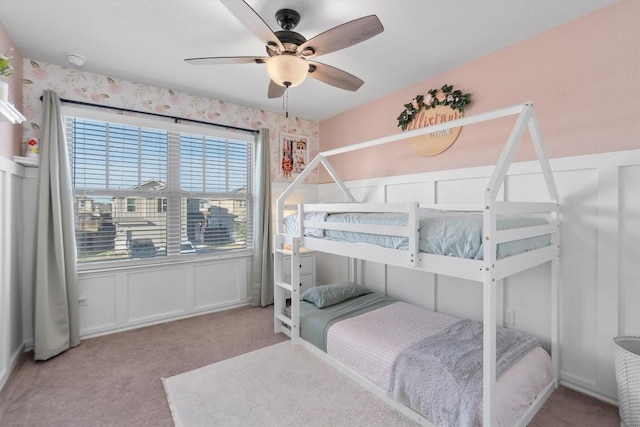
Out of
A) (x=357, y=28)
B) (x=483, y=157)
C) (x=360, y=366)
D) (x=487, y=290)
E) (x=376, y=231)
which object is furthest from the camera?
(x=483, y=157)

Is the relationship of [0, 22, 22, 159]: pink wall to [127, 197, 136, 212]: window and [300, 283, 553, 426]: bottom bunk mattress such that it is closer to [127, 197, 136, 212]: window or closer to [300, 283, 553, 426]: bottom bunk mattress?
[127, 197, 136, 212]: window

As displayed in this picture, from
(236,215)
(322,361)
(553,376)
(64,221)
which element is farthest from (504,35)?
(64,221)

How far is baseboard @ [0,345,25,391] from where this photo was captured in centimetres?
203

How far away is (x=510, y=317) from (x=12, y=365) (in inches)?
148

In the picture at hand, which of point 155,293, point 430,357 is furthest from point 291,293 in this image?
point 155,293

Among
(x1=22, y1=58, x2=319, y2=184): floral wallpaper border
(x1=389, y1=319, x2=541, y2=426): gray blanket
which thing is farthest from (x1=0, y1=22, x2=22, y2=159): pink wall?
(x1=389, y1=319, x2=541, y2=426): gray blanket

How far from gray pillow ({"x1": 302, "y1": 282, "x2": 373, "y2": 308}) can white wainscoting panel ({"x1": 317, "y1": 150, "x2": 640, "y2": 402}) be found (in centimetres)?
108

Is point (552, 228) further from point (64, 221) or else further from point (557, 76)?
point (64, 221)

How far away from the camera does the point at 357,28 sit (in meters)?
1.55

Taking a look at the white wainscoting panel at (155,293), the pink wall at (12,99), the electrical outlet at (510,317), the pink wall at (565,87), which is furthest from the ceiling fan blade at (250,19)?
the white wainscoting panel at (155,293)

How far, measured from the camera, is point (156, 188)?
319 centimetres

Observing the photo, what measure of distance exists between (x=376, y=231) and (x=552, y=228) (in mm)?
1152

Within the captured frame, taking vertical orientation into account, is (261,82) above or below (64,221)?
above

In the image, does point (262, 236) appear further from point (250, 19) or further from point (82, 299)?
point (250, 19)
